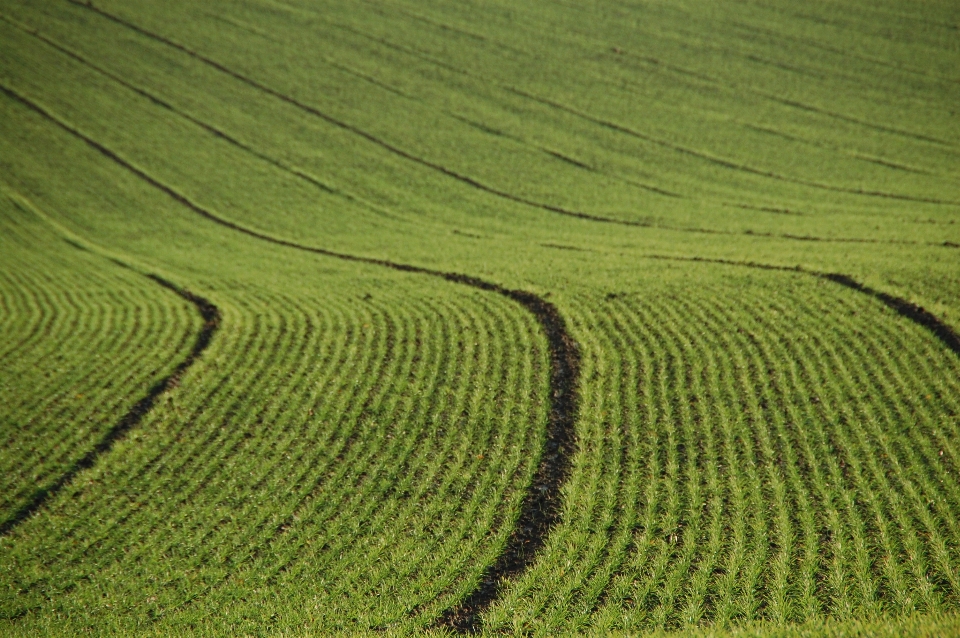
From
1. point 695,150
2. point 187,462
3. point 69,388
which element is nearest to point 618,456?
point 187,462

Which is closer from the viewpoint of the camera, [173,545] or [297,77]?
[173,545]

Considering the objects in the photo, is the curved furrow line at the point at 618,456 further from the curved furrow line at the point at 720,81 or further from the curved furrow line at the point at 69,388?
the curved furrow line at the point at 720,81

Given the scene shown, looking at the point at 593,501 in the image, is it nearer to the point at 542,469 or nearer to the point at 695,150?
the point at 542,469

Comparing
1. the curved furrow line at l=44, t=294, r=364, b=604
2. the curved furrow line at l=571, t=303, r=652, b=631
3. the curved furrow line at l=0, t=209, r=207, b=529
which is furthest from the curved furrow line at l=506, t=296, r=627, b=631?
the curved furrow line at l=0, t=209, r=207, b=529

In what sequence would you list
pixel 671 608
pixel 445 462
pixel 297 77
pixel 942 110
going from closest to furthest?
pixel 671 608, pixel 445 462, pixel 942 110, pixel 297 77

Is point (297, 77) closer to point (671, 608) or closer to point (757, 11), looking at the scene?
point (757, 11)

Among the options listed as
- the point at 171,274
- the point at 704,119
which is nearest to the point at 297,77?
the point at 171,274

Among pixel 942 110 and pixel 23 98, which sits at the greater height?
pixel 942 110
